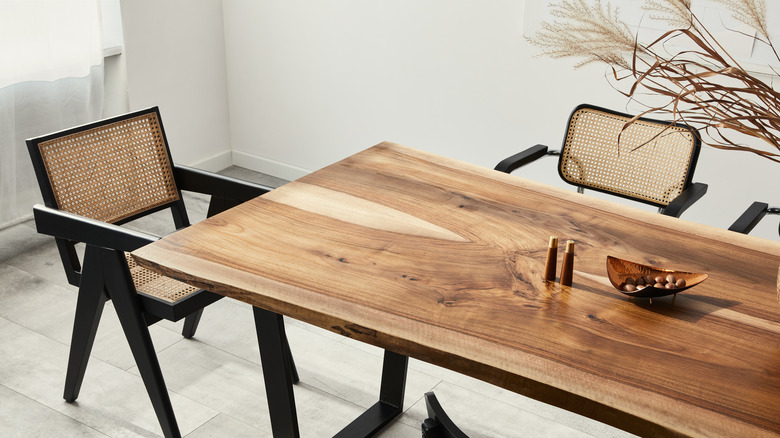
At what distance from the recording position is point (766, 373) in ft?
4.56

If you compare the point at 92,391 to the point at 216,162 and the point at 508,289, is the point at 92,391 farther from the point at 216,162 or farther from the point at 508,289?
the point at 216,162

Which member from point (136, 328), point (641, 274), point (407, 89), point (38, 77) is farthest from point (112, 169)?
point (407, 89)

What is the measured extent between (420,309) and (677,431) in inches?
20.9

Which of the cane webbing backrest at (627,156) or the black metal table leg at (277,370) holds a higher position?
the cane webbing backrest at (627,156)

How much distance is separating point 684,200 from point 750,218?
20cm

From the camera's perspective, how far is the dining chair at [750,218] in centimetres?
216

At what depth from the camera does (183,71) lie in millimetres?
4066

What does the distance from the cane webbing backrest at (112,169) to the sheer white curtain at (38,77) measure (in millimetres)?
1116

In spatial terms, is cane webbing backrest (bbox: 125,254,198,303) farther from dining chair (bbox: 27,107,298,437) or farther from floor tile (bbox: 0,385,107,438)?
floor tile (bbox: 0,385,107,438)

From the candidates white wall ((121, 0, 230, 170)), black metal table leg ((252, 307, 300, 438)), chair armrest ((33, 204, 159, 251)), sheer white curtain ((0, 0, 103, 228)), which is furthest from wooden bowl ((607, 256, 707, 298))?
white wall ((121, 0, 230, 170))

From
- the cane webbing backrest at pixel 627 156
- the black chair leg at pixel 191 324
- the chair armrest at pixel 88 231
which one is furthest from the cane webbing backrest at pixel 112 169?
the cane webbing backrest at pixel 627 156

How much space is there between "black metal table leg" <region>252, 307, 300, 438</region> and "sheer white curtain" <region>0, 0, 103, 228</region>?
2.00 metres

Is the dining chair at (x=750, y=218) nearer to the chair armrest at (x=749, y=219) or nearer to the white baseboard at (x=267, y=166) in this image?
the chair armrest at (x=749, y=219)

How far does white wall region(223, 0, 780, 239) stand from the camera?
3277 mm
